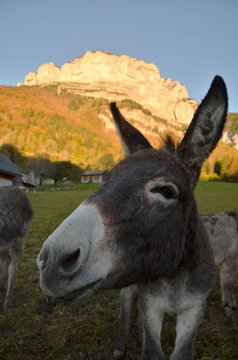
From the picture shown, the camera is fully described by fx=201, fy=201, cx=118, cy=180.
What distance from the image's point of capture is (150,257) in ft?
5.49

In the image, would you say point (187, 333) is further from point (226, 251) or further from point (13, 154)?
point (13, 154)

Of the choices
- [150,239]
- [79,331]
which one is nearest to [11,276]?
[79,331]

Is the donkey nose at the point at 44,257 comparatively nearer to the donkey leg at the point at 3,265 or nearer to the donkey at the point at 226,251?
the donkey at the point at 226,251

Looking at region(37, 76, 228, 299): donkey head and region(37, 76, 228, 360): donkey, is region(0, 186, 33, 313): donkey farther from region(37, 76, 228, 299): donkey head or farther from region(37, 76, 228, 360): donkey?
region(37, 76, 228, 299): donkey head

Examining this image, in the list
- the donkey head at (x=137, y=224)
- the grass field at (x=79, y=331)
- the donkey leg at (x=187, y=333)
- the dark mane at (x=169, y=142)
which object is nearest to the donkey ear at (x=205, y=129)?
the donkey head at (x=137, y=224)

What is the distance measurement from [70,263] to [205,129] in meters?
1.67

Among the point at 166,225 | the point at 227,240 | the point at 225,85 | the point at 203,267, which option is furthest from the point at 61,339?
the point at 225,85

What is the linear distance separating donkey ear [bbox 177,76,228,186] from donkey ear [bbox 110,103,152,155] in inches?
21.8

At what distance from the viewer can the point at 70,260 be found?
1316 millimetres

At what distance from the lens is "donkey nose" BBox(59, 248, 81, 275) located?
4.13 ft

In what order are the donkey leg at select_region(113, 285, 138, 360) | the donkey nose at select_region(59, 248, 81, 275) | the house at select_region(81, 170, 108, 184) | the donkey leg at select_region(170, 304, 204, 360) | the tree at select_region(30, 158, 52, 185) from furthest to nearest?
the house at select_region(81, 170, 108, 184), the tree at select_region(30, 158, 52, 185), the donkey leg at select_region(113, 285, 138, 360), the donkey leg at select_region(170, 304, 204, 360), the donkey nose at select_region(59, 248, 81, 275)

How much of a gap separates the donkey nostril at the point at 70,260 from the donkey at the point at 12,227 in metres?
3.83

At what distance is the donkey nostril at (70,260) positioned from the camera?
1278 millimetres

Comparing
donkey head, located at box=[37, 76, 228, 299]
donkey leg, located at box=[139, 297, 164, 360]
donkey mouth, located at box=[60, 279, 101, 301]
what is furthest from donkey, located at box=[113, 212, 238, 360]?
donkey mouth, located at box=[60, 279, 101, 301]
